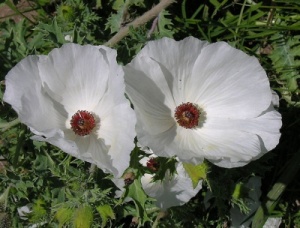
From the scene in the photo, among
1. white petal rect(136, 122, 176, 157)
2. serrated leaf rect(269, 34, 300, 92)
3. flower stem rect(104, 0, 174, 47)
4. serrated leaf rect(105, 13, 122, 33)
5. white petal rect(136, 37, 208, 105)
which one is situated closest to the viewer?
white petal rect(136, 122, 176, 157)

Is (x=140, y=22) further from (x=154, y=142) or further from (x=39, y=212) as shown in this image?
(x=39, y=212)

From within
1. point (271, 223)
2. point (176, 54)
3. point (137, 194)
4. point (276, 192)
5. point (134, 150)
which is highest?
point (176, 54)

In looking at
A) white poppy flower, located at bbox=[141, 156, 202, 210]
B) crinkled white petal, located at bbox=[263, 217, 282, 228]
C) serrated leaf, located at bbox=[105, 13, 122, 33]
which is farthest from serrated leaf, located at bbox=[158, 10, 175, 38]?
crinkled white petal, located at bbox=[263, 217, 282, 228]

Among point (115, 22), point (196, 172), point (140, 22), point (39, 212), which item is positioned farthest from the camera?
point (115, 22)

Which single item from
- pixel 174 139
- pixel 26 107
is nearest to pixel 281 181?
pixel 174 139

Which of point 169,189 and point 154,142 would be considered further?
point 169,189

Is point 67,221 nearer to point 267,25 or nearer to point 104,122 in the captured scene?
point 104,122

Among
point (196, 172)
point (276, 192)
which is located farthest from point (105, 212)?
point (276, 192)

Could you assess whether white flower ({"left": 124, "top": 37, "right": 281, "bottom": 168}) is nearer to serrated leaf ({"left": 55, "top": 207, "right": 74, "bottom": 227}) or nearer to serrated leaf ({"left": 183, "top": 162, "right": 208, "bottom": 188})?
serrated leaf ({"left": 183, "top": 162, "right": 208, "bottom": 188})
